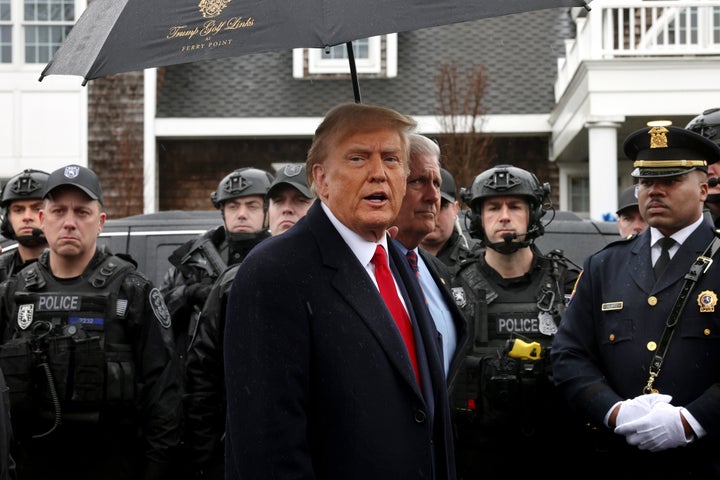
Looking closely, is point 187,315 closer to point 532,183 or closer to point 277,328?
point 532,183

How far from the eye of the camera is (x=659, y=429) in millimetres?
3926

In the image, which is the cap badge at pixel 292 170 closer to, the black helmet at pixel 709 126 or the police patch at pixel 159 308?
the police patch at pixel 159 308

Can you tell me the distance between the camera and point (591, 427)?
15.2ft

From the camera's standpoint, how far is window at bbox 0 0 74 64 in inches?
686

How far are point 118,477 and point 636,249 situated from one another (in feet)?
9.12

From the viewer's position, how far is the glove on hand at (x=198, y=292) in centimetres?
606

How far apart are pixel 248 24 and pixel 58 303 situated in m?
2.37

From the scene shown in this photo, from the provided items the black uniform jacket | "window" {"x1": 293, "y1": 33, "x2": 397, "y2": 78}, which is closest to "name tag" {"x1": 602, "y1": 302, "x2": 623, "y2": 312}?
the black uniform jacket

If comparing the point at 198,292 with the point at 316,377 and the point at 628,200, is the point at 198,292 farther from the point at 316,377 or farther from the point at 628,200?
the point at 316,377

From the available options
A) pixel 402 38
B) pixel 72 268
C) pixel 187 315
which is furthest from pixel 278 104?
pixel 72 268

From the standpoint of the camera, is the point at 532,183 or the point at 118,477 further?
the point at 532,183

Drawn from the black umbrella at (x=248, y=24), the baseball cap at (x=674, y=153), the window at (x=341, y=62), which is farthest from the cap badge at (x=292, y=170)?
the window at (x=341, y=62)

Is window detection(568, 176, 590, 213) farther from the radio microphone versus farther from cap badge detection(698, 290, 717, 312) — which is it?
cap badge detection(698, 290, 717, 312)

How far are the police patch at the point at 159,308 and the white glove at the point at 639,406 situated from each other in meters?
2.31
